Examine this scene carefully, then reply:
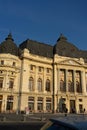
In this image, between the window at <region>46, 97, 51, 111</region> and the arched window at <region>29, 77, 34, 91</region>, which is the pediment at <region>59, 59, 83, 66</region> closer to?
the arched window at <region>29, 77, 34, 91</region>

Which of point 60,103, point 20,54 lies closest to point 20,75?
point 20,54

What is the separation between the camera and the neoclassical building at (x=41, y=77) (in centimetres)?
4566

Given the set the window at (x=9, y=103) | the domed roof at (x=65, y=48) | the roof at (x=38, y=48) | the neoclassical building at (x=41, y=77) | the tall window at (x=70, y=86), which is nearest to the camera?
the window at (x=9, y=103)

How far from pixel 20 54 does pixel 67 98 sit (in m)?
17.4

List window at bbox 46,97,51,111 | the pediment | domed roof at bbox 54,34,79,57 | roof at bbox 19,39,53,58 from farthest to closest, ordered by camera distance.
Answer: domed roof at bbox 54,34,79,57 → the pediment → roof at bbox 19,39,53,58 → window at bbox 46,97,51,111

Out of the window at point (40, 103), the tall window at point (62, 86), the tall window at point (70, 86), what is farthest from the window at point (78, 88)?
A: the window at point (40, 103)

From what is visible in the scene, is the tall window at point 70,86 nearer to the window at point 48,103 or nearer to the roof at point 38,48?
the window at point 48,103

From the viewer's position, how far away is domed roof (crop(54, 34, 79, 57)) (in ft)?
186

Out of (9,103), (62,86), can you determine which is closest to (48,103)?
(62,86)

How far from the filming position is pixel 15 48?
5144cm

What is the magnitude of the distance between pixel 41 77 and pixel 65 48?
13.1 m

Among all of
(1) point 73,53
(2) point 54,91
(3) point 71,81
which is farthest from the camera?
(1) point 73,53

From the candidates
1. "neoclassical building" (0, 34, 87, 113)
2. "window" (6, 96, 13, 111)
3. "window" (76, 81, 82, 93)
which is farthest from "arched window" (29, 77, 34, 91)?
"window" (76, 81, 82, 93)

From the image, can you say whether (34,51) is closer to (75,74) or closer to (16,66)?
(16,66)
